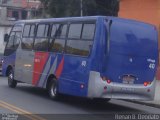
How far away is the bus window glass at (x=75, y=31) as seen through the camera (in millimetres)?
16312

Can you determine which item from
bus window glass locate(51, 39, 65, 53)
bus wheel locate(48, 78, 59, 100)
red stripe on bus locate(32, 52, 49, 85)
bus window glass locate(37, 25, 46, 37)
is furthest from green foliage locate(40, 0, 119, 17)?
bus wheel locate(48, 78, 59, 100)

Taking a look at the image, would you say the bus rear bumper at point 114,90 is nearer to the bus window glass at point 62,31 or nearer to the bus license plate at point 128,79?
the bus license plate at point 128,79

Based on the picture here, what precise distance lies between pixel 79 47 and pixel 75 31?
763 mm

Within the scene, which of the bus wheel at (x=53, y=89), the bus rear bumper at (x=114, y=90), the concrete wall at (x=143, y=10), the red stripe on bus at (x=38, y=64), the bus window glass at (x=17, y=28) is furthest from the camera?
the concrete wall at (x=143, y=10)

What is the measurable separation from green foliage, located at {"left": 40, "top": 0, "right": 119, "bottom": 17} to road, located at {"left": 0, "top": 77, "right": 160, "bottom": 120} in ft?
66.5

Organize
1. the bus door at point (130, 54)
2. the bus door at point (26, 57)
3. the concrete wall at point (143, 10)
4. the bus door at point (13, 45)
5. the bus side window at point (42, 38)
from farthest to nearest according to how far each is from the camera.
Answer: the concrete wall at point (143, 10) → the bus door at point (13, 45) → the bus door at point (26, 57) → the bus side window at point (42, 38) → the bus door at point (130, 54)

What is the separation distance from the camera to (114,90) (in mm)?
14945

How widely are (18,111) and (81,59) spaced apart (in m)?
2.74

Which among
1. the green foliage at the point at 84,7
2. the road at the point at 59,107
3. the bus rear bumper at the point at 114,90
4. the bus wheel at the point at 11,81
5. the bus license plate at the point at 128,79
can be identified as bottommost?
the road at the point at 59,107

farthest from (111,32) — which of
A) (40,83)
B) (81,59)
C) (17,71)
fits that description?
(17,71)

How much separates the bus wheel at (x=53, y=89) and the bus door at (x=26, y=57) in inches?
74.7

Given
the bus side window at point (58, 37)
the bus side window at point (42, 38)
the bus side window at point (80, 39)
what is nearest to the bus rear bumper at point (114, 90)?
the bus side window at point (80, 39)

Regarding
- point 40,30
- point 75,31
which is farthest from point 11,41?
point 75,31

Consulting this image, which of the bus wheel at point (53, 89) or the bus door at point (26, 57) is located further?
the bus door at point (26, 57)
